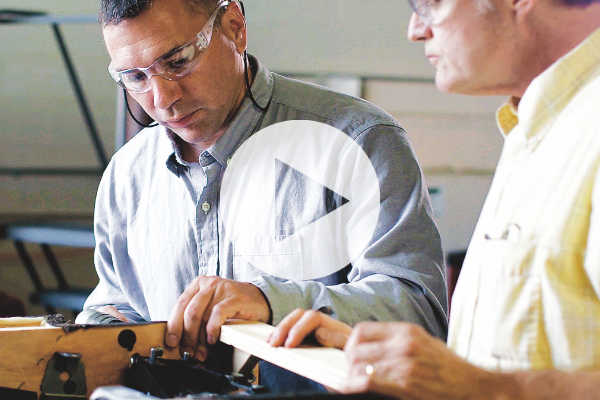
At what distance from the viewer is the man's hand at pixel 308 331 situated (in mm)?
1205

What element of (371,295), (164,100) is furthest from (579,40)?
(164,100)

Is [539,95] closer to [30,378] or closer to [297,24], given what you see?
[30,378]

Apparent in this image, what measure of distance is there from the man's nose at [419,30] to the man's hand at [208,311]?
562 millimetres

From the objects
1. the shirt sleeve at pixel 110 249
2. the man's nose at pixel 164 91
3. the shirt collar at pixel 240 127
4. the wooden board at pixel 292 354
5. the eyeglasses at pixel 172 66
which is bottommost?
the shirt sleeve at pixel 110 249

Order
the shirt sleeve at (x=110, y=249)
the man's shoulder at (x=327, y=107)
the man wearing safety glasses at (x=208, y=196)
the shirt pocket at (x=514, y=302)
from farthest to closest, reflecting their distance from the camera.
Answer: the shirt sleeve at (x=110, y=249) → the man's shoulder at (x=327, y=107) → the man wearing safety glasses at (x=208, y=196) → the shirt pocket at (x=514, y=302)

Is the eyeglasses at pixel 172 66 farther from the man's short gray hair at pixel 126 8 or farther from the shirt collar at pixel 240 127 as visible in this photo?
the shirt collar at pixel 240 127

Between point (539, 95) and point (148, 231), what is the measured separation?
3.88 ft

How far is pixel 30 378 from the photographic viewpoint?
1.33 metres

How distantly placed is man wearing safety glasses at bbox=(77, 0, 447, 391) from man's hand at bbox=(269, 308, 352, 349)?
218 millimetres

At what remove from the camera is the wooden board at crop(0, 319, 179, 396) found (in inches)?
52.2

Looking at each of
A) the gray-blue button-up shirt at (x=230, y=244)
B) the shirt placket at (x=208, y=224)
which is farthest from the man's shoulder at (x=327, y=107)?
the shirt placket at (x=208, y=224)

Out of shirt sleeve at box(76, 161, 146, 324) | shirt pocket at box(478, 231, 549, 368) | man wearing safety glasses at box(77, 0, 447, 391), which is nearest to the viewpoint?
shirt pocket at box(478, 231, 549, 368)

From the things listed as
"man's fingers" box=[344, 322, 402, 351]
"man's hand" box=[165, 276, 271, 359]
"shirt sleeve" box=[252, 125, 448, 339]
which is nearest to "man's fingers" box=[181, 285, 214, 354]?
"man's hand" box=[165, 276, 271, 359]
